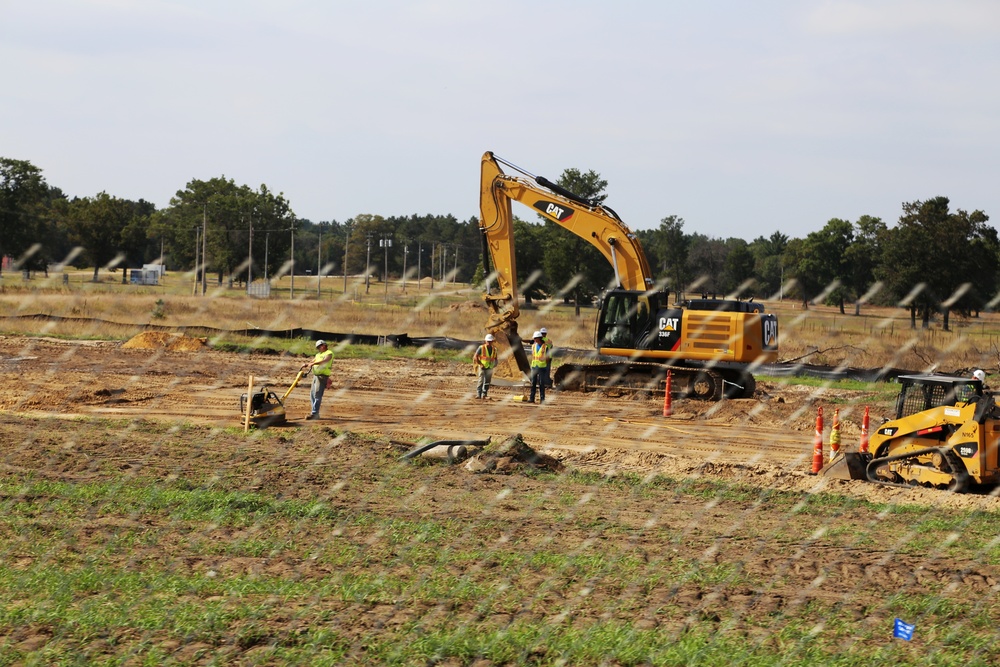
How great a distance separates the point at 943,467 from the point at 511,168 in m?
16.2

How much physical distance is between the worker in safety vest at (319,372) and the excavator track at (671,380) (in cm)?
902

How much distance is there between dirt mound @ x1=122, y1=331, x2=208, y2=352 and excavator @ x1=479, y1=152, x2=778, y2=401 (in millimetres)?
12150

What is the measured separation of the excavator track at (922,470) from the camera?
13938 millimetres

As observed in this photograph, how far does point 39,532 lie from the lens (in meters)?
10.4

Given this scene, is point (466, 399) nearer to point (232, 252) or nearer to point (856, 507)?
point (856, 507)

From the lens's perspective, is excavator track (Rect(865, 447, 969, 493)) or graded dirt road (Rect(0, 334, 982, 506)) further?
graded dirt road (Rect(0, 334, 982, 506))

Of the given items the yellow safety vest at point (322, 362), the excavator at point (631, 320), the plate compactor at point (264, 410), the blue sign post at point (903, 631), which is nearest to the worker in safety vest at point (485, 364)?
the excavator at point (631, 320)

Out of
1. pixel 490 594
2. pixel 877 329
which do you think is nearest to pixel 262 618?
pixel 490 594

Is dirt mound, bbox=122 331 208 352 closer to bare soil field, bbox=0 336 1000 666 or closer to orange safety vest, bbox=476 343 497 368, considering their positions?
bare soil field, bbox=0 336 1000 666

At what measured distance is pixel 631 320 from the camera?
2617 centimetres

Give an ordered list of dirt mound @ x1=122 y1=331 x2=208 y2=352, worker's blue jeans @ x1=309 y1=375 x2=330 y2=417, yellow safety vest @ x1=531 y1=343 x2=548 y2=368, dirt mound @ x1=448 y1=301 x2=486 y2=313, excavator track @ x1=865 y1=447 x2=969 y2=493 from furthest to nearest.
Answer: dirt mound @ x1=448 y1=301 x2=486 y2=313 → dirt mound @ x1=122 y1=331 x2=208 y2=352 → yellow safety vest @ x1=531 y1=343 x2=548 y2=368 → worker's blue jeans @ x1=309 y1=375 x2=330 y2=417 → excavator track @ x1=865 y1=447 x2=969 y2=493

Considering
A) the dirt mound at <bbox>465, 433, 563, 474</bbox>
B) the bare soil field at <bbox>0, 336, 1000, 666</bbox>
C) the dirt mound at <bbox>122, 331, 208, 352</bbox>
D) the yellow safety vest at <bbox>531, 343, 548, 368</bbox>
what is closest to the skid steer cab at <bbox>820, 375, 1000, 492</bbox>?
the bare soil field at <bbox>0, 336, 1000, 666</bbox>

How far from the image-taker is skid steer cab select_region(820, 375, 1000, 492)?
537 inches

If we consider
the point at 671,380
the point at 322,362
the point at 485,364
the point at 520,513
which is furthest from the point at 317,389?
the point at 671,380
